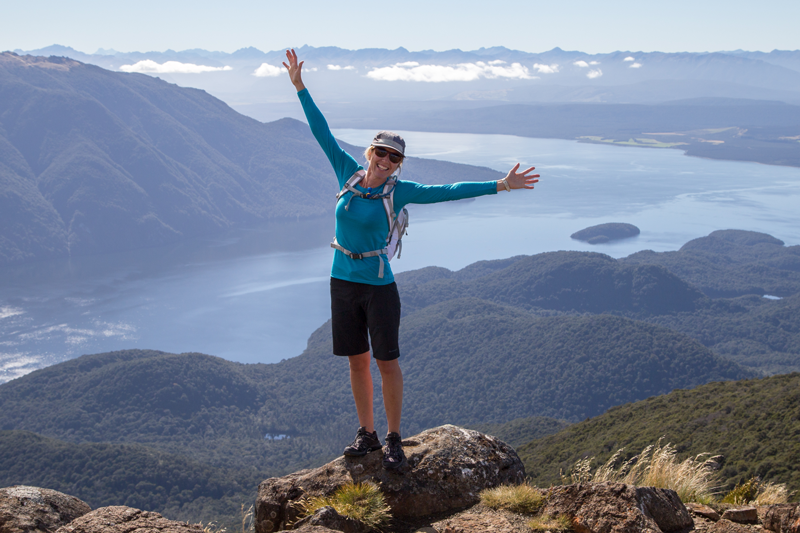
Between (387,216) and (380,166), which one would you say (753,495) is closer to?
(387,216)

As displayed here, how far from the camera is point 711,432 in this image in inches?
1008

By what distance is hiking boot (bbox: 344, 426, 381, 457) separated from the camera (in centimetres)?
550

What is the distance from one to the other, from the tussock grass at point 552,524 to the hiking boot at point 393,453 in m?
1.26

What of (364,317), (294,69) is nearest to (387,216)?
(364,317)

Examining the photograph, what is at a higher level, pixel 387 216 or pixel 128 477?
pixel 387 216

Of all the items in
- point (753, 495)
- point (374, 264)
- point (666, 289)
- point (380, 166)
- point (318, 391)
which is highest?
point (380, 166)

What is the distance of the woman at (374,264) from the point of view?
16.4 ft

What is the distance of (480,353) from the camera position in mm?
80375

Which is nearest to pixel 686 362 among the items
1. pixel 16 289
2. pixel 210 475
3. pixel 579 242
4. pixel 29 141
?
pixel 210 475

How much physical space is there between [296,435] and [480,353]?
26.1 metres

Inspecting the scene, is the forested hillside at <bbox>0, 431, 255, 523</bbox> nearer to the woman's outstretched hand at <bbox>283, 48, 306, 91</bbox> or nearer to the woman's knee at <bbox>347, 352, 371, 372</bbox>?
the woman's knee at <bbox>347, 352, 371, 372</bbox>

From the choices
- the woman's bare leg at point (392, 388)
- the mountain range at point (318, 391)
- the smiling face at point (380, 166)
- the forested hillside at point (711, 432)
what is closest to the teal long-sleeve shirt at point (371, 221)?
the smiling face at point (380, 166)

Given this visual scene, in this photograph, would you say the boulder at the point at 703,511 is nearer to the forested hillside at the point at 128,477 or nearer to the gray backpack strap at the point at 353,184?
the gray backpack strap at the point at 353,184

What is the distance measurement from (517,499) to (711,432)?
81.3ft
